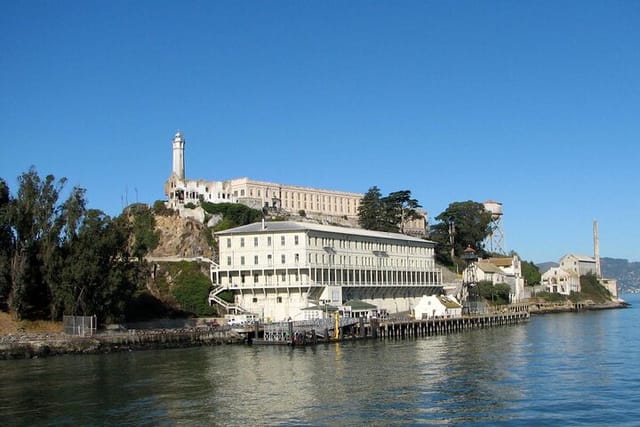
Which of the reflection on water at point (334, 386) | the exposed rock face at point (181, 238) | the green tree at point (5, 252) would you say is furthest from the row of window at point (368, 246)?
the green tree at point (5, 252)

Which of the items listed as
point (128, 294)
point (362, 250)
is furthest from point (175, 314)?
point (362, 250)

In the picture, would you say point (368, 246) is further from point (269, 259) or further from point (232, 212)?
point (232, 212)

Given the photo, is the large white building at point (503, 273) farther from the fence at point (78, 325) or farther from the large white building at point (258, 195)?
the fence at point (78, 325)

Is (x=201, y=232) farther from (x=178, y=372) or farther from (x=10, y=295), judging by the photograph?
(x=178, y=372)

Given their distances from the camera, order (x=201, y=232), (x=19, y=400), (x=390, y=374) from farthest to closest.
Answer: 1. (x=201, y=232)
2. (x=390, y=374)
3. (x=19, y=400)

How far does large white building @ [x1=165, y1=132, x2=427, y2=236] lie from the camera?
11542 cm

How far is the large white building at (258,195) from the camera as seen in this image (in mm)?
115419

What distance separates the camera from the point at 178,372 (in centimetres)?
4753

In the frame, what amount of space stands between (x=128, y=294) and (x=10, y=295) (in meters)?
9.53

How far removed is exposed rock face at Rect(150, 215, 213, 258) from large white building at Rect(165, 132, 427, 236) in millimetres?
3755

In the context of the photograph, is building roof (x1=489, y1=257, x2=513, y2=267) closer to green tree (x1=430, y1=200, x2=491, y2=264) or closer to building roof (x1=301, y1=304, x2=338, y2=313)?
green tree (x1=430, y1=200, x2=491, y2=264)

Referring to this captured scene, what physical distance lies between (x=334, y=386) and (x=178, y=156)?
86.1 metres

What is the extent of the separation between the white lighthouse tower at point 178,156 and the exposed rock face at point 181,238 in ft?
74.7

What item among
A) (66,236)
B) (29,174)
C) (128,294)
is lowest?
(128,294)
